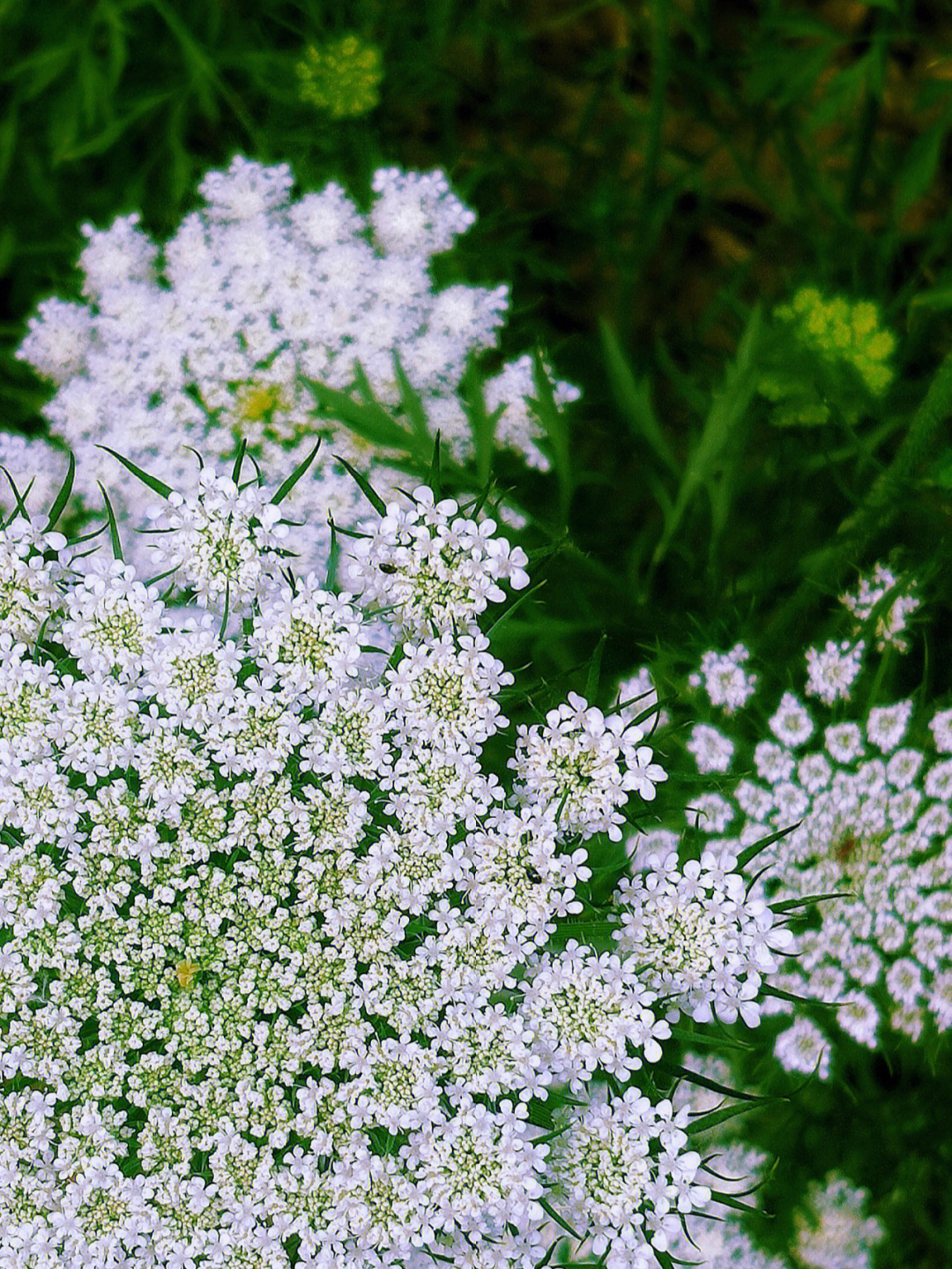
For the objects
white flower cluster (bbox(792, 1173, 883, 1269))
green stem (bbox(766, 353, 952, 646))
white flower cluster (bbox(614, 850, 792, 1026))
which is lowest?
white flower cluster (bbox(792, 1173, 883, 1269))

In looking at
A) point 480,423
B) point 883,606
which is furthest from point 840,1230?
point 480,423

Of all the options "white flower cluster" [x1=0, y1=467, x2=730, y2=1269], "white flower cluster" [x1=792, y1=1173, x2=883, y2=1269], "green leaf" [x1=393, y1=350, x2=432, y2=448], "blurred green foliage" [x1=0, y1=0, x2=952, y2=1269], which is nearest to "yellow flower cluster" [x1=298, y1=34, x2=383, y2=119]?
"blurred green foliage" [x1=0, y1=0, x2=952, y2=1269]

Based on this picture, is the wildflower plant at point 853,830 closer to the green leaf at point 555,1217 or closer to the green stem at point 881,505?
the green stem at point 881,505

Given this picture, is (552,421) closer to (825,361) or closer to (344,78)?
(825,361)

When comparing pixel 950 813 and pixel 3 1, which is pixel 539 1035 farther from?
pixel 3 1

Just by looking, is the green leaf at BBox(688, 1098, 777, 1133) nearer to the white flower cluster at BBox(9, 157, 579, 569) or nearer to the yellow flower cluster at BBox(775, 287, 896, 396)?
the white flower cluster at BBox(9, 157, 579, 569)

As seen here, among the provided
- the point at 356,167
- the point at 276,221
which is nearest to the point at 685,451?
the point at 356,167
